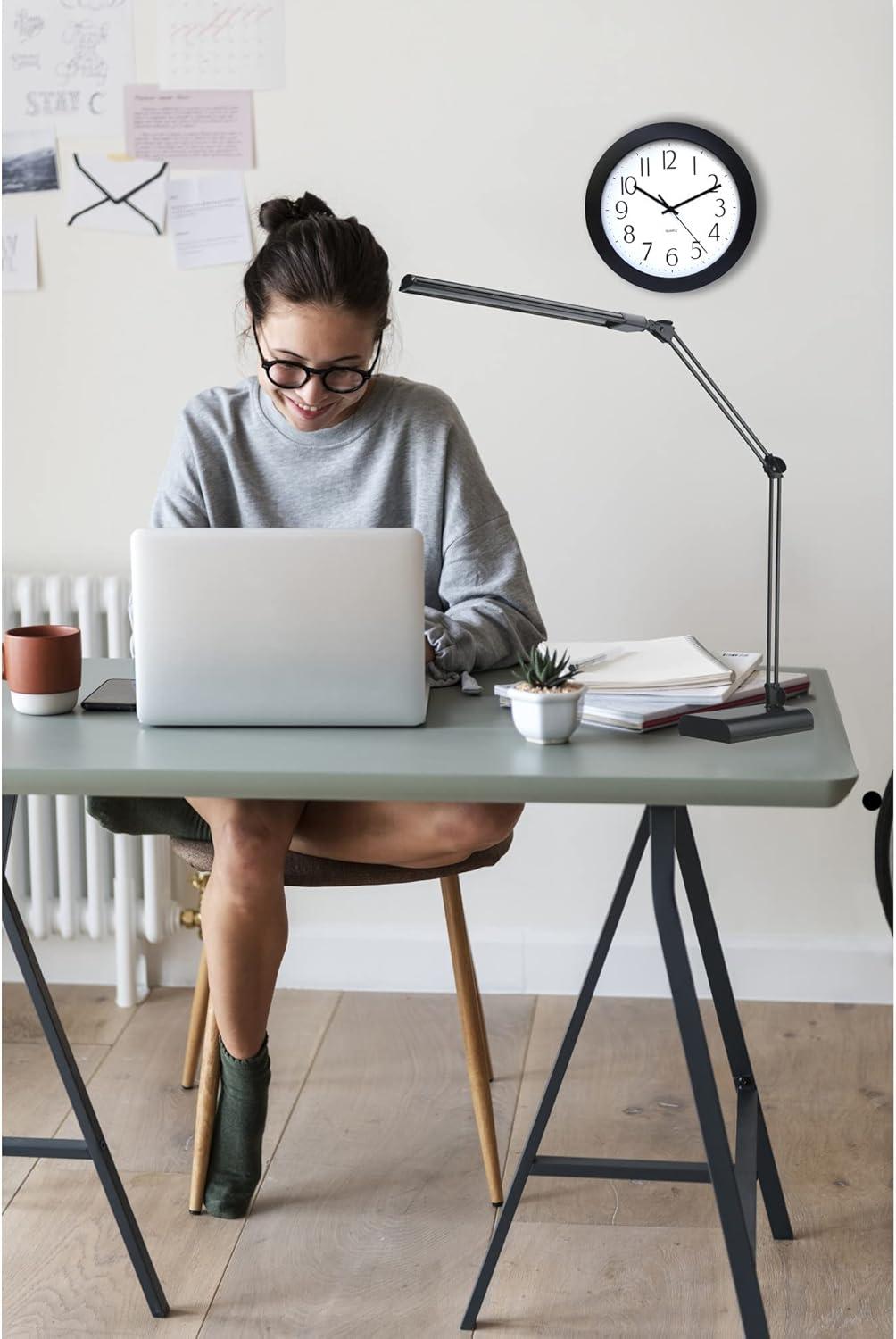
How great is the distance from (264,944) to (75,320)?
1276 mm

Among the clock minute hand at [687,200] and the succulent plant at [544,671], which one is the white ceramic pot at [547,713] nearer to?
the succulent plant at [544,671]

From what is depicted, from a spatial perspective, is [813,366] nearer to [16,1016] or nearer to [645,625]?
[645,625]

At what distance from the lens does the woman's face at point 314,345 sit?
1.76m

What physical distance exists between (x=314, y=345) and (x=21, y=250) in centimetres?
91

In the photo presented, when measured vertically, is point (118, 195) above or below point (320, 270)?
above

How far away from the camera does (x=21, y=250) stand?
7.89ft

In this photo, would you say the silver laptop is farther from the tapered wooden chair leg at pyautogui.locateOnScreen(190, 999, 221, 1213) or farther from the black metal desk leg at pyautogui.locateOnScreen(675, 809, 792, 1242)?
the tapered wooden chair leg at pyautogui.locateOnScreen(190, 999, 221, 1213)

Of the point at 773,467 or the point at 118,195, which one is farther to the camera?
the point at 118,195

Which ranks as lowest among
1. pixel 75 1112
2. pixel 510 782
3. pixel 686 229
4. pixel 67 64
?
pixel 75 1112

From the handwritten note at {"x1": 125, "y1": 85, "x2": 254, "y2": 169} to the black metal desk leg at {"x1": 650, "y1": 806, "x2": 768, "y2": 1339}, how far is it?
1.49 m

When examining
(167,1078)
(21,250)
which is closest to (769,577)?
(167,1078)

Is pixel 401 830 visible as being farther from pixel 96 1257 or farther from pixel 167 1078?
pixel 167 1078

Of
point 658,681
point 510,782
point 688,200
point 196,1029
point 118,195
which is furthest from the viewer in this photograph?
point 118,195

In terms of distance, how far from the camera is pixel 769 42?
2.22 m
